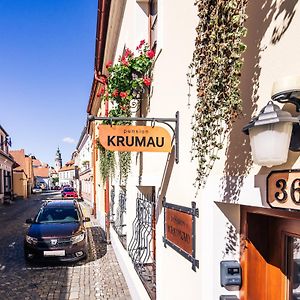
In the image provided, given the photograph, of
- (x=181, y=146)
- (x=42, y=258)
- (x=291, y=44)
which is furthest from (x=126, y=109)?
(x=42, y=258)

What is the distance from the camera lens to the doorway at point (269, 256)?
2.11 metres

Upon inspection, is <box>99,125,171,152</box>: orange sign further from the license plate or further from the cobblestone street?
the license plate

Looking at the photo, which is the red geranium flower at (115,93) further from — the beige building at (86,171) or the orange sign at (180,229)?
the beige building at (86,171)

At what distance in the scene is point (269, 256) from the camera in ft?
7.58

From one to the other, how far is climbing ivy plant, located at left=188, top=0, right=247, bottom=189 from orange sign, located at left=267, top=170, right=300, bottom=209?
55 centimetres

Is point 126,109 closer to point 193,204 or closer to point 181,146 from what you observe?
point 181,146

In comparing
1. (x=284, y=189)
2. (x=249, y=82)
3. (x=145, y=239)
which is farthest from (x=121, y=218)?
(x=284, y=189)

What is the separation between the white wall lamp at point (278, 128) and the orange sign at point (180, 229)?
1527 mm

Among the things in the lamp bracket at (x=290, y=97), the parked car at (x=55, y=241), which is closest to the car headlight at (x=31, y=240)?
the parked car at (x=55, y=241)

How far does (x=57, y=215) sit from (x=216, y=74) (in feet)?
28.3

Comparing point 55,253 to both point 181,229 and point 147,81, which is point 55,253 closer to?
point 147,81

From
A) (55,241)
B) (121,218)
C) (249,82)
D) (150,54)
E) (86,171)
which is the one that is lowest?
(55,241)

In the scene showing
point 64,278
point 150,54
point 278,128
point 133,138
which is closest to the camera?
point 278,128

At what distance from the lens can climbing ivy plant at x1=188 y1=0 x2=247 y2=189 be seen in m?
2.09
